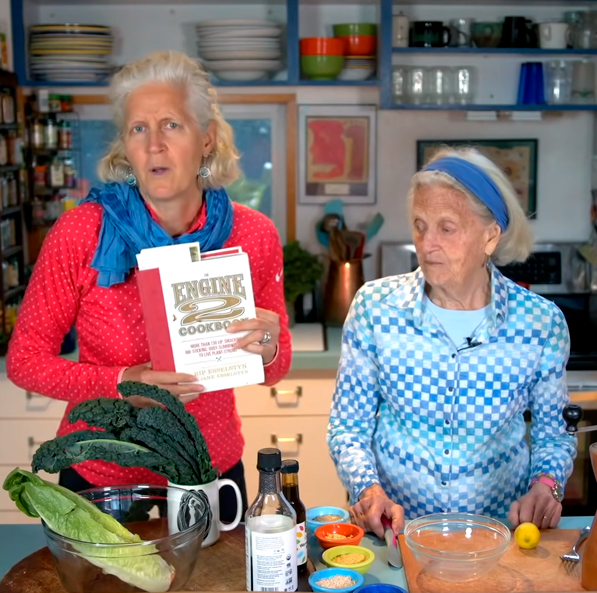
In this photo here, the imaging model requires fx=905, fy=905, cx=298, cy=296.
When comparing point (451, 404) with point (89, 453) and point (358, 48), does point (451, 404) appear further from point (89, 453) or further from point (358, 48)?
point (358, 48)

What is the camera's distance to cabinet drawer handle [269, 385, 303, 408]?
306 centimetres

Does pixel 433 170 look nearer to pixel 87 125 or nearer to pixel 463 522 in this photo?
pixel 463 522

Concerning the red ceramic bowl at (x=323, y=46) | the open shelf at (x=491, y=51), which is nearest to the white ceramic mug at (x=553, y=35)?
the open shelf at (x=491, y=51)

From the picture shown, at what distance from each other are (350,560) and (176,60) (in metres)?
1.04

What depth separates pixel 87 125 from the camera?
3.54 meters

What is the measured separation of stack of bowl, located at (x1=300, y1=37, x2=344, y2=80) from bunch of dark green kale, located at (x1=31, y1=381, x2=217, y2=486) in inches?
85.3

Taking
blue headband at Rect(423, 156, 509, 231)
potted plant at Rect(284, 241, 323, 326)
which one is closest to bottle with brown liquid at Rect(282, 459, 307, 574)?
blue headband at Rect(423, 156, 509, 231)

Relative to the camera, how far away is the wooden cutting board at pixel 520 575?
4.39 ft

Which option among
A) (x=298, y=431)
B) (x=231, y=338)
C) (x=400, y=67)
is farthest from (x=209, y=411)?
(x=400, y=67)

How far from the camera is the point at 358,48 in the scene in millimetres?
3334

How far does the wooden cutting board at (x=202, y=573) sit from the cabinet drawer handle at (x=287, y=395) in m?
1.59

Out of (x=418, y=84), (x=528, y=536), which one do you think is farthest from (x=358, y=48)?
(x=528, y=536)

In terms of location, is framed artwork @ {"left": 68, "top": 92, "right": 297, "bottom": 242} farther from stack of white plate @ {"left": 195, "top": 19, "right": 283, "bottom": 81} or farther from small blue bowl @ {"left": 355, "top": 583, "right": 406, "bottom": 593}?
small blue bowl @ {"left": 355, "top": 583, "right": 406, "bottom": 593}

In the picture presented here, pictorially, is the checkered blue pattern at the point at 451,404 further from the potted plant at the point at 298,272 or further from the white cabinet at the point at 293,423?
the potted plant at the point at 298,272
